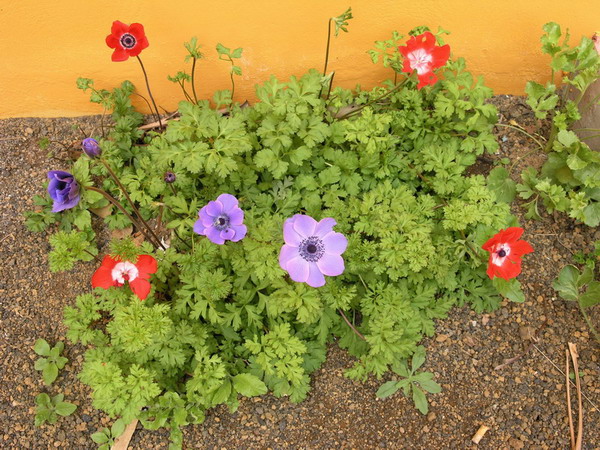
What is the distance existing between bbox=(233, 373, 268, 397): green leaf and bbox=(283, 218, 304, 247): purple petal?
0.77 meters

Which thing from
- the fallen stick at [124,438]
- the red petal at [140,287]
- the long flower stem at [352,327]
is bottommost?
the fallen stick at [124,438]

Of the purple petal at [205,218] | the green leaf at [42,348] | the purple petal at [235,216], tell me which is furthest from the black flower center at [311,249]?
the green leaf at [42,348]

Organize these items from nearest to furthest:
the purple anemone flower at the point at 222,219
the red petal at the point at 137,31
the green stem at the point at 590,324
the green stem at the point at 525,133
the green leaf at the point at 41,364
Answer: the purple anemone flower at the point at 222,219, the red petal at the point at 137,31, the green leaf at the point at 41,364, the green stem at the point at 590,324, the green stem at the point at 525,133

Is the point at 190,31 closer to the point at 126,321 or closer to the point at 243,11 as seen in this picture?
the point at 243,11

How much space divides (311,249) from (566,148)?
5.70 feet

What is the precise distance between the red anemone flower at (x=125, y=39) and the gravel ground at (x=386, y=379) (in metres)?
1.11

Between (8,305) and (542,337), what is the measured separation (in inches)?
117

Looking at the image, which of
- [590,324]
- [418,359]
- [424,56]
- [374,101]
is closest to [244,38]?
[374,101]

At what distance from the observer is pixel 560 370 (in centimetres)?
292

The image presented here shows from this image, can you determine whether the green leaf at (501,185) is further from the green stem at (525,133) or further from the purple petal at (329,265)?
the purple petal at (329,265)

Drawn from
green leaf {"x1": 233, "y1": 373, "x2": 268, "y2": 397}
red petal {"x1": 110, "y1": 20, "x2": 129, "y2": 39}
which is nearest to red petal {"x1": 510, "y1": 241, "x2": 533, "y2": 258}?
green leaf {"x1": 233, "y1": 373, "x2": 268, "y2": 397}

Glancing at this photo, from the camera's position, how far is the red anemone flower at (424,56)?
2.75 meters

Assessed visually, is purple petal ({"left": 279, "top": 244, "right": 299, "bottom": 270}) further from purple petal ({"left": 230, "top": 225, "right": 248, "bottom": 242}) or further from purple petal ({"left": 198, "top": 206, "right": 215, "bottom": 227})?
purple petal ({"left": 198, "top": 206, "right": 215, "bottom": 227})

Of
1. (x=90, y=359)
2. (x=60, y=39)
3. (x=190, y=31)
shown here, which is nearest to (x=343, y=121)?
(x=190, y=31)
